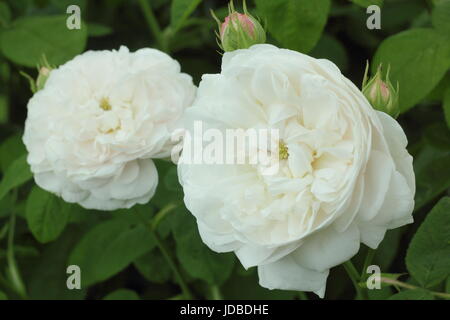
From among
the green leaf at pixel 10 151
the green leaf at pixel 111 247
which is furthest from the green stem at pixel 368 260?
the green leaf at pixel 10 151

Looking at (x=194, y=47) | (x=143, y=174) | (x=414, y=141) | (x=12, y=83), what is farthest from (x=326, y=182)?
(x=12, y=83)

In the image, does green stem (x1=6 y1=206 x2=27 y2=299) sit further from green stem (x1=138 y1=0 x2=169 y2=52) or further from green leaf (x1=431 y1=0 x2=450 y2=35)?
green leaf (x1=431 y1=0 x2=450 y2=35)

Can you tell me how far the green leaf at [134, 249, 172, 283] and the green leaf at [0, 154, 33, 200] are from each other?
25 centimetres

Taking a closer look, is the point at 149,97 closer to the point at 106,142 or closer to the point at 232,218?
the point at 106,142

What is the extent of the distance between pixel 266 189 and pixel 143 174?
0.90 feet

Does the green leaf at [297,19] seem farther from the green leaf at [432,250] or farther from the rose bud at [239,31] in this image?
the green leaf at [432,250]

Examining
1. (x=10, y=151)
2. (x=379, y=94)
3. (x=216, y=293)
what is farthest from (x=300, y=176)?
(x=10, y=151)

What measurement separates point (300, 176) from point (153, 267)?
1.74 ft

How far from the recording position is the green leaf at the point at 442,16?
96 centimetres

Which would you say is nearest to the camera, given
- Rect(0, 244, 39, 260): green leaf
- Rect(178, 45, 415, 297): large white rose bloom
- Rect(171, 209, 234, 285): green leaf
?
Rect(178, 45, 415, 297): large white rose bloom

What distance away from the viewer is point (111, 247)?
117 centimetres

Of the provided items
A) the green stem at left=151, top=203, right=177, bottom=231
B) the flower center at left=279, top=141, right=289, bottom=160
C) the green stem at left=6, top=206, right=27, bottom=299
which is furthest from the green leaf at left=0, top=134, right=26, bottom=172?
the flower center at left=279, top=141, right=289, bottom=160

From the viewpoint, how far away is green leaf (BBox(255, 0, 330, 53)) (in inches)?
34.6

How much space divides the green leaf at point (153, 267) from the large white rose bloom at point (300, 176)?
17.9 inches
